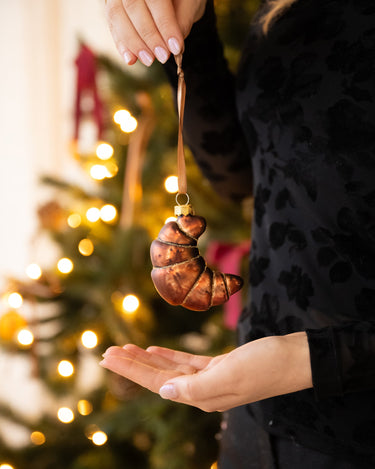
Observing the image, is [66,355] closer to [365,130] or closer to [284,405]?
[284,405]

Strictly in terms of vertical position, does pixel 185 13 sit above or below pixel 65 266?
above

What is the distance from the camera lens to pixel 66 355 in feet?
4.15

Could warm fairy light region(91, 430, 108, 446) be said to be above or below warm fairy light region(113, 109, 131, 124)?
below

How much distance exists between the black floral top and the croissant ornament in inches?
3.4

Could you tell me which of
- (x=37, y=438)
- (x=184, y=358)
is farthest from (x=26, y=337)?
(x=184, y=358)

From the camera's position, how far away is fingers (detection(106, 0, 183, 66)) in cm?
41


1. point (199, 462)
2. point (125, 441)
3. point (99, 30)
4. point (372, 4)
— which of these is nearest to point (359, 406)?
point (372, 4)

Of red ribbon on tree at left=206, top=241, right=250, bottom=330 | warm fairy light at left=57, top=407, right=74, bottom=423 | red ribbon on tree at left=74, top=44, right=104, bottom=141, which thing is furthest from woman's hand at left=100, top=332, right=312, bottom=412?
warm fairy light at left=57, top=407, right=74, bottom=423

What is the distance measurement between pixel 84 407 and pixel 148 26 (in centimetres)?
119

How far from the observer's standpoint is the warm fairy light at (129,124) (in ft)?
3.50

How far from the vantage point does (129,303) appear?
1.07 metres

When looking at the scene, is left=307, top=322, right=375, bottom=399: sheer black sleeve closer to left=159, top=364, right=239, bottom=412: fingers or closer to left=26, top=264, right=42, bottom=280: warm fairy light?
left=159, top=364, right=239, bottom=412: fingers

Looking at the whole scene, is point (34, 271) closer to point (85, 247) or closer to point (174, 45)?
point (85, 247)

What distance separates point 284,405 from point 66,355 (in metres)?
0.92
